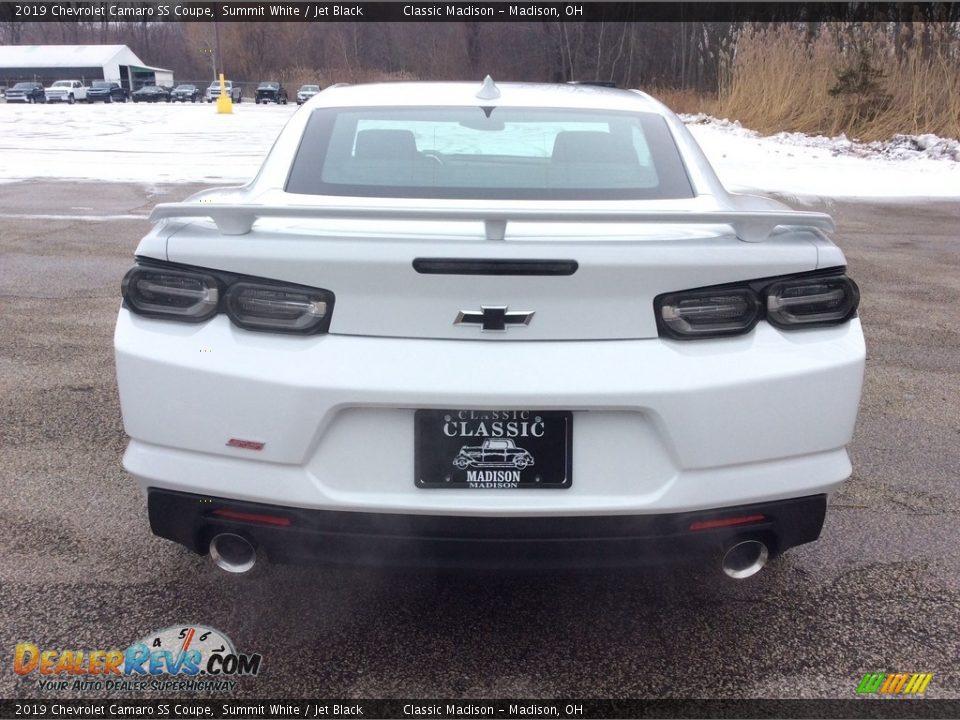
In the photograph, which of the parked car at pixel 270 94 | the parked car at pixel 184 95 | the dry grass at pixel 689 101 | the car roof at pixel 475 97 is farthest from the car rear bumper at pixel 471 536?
the parked car at pixel 184 95

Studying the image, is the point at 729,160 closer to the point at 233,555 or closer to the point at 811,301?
the point at 811,301

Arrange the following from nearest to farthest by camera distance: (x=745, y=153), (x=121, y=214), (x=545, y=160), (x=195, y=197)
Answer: (x=195, y=197) < (x=545, y=160) < (x=121, y=214) < (x=745, y=153)

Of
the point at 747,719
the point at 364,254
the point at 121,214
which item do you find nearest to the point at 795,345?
the point at 747,719

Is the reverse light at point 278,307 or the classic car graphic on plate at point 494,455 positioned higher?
the reverse light at point 278,307

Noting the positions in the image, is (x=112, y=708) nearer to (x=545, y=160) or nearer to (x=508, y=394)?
(x=508, y=394)

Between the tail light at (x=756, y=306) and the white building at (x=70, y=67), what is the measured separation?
90584 millimetres

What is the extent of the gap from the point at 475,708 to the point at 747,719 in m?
0.65

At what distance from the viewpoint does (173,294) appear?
211cm

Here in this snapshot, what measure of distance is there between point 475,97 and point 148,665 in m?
2.11

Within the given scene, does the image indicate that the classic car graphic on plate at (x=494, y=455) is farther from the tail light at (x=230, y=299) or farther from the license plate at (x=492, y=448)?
the tail light at (x=230, y=299)

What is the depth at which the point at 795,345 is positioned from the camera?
2.10m

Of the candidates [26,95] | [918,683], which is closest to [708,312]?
[918,683]

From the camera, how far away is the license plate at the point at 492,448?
1.98 metres

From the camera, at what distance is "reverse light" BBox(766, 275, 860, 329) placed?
2.10m
